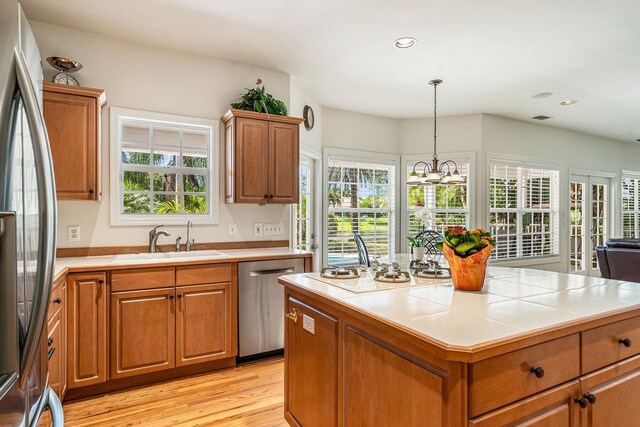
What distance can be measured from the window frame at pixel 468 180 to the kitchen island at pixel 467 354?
3.51 meters

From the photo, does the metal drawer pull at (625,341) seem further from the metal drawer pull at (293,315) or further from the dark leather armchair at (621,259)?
the dark leather armchair at (621,259)

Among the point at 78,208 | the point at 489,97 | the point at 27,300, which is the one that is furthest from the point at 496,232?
the point at 27,300

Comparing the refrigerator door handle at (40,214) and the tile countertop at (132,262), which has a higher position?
the refrigerator door handle at (40,214)

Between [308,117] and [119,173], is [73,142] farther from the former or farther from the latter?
[308,117]

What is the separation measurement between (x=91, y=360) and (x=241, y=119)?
2158 millimetres

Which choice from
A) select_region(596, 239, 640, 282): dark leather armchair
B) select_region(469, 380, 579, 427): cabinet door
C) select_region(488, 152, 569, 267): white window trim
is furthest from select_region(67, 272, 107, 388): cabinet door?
select_region(596, 239, 640, 282): dark leather armchair

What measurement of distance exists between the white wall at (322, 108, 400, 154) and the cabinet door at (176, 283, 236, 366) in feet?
8.89

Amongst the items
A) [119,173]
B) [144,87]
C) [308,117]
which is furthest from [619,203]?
[119,173]

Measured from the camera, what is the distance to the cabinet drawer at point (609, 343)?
51.2 inches

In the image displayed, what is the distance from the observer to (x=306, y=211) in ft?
14.9

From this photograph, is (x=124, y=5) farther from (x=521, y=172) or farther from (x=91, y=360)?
(x=521, y=172)

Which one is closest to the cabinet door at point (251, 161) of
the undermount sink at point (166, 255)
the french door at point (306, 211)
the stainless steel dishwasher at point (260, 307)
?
the undermount sink at point (166, 255)

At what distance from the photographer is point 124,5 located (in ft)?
8.29

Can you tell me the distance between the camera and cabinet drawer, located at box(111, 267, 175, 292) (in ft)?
8.24
